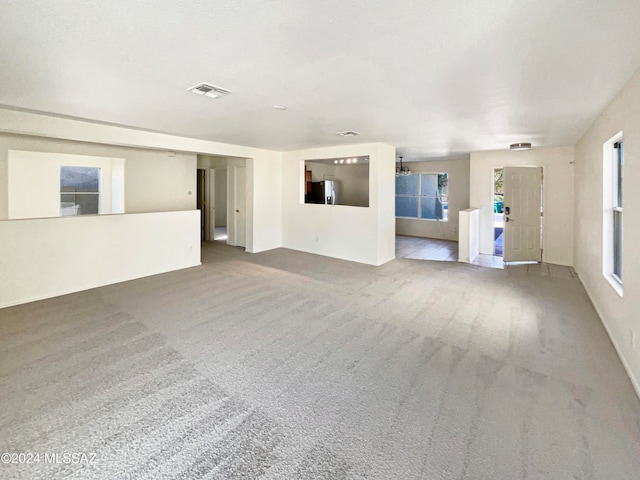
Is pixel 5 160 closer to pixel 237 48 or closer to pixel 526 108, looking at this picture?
pixel 237 48

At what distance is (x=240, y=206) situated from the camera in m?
8.49

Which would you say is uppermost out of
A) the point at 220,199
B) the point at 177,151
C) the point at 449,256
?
the point at 177,151

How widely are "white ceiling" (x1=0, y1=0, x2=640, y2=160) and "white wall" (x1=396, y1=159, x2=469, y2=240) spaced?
5.27m

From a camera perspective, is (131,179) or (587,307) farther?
(131,179)

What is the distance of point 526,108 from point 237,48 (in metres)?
3.29

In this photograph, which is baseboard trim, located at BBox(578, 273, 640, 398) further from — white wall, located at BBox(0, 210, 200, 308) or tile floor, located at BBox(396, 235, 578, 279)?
white wall, located at BBox(0, 210, 200, 308)

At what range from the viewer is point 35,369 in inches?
102

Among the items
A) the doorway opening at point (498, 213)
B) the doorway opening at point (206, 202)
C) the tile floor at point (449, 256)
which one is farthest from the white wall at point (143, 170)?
the doorway opening at point (498, 213)

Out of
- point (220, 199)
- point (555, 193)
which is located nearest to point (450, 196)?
point (555, 193)

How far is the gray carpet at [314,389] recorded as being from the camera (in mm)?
1722

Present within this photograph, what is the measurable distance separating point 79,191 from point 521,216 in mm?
10015

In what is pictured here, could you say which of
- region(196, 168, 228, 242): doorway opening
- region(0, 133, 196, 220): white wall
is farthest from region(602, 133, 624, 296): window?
region(196, 168, 228, 242): doorway opening

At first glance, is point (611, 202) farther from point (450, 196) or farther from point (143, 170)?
point (143, 170)

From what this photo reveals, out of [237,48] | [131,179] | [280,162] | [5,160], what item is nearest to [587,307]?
[237,48]
